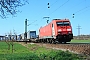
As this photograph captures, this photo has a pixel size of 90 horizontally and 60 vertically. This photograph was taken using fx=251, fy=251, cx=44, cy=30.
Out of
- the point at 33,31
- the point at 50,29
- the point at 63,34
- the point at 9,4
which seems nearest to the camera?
the point at 9,4

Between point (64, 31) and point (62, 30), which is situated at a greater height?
point (62, 30)

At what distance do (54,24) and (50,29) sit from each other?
4.17 m

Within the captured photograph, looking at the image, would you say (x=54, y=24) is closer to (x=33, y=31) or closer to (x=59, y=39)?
(x=59, y=39)

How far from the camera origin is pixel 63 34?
41750 millimetres

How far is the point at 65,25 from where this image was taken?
140ft

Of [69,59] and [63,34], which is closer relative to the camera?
[69,59]

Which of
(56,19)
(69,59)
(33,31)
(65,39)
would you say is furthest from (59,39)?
(33,31)

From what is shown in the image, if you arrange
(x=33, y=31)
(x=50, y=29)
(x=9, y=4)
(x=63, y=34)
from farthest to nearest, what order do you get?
(x=33, y=31), (x=50, y=29), (x=63, y=34), (x=9, y=4)

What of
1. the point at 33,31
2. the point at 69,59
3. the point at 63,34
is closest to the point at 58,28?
the point at 63,34

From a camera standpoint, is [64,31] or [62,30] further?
[62,30]

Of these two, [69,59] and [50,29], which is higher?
[50,29]

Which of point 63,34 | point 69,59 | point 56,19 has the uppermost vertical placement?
point 56,19

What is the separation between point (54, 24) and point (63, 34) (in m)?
2.74

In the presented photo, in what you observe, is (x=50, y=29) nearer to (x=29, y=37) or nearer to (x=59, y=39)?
(x=59, y=39)
